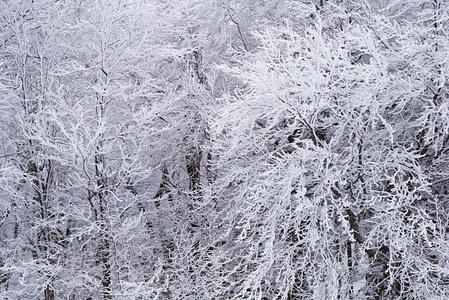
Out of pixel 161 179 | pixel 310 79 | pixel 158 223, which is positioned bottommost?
pixel 158 223

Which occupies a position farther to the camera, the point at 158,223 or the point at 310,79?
the point at 158,223

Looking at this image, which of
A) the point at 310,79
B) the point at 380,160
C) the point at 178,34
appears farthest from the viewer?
the point at 178,34

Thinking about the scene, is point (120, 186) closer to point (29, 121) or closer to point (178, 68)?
point (29, 121)

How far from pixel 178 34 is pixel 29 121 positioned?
418 centimetres

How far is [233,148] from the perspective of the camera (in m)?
8.28

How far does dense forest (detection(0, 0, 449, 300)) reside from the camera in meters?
7.54

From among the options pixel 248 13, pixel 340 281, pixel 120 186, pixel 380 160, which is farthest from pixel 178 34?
pixel 340 281

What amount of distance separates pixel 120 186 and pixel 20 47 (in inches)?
141

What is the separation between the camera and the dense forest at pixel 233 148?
754 centimetres

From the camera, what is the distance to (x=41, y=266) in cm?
882

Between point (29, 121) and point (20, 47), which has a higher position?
point (20, 47)

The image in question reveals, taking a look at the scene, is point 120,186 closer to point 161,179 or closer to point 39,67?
point 161,179

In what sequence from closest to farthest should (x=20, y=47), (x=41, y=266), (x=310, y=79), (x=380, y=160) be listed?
(x=310, y=79), (x=380, y=160), (x=41, y=266), (x=20, y=47)

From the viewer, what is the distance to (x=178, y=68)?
12289 mm
